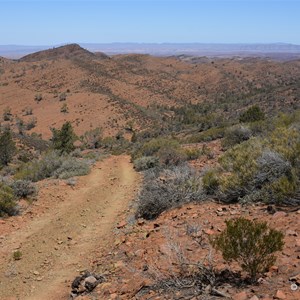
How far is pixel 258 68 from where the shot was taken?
9838cm

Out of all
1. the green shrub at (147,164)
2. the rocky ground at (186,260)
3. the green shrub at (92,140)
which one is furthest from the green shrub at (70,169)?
the green shrub at (92,140)

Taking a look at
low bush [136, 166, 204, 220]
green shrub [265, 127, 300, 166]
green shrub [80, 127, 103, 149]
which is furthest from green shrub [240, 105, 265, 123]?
green shrub [80, 127, 103, 149]

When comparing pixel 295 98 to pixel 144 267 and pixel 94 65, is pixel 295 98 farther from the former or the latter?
pixel 94 65

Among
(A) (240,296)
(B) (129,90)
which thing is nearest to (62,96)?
(B) (129,90)

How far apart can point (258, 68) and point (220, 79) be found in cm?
1747

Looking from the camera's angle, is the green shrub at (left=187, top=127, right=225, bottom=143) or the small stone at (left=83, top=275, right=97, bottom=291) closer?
the small stone at (left=83, top=275, right=97, bottom=291)

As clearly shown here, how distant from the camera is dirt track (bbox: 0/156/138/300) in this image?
7.10 m

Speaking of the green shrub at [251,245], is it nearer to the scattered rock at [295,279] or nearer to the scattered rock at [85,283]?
the scattered rock at [295,279]

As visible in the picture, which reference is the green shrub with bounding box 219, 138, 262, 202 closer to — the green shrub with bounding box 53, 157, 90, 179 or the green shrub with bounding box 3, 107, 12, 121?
the green shrub with bounding box 53, 157, 90, 179

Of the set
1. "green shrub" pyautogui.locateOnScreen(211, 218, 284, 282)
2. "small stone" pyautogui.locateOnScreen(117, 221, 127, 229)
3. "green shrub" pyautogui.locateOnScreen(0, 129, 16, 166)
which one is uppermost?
"green shrub" pyautogui.locateOnScreen(211, 218, 284, 282)

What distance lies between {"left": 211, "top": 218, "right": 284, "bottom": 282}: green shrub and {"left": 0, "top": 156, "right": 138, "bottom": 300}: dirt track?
10.1 feet

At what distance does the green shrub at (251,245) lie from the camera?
4.76 meters

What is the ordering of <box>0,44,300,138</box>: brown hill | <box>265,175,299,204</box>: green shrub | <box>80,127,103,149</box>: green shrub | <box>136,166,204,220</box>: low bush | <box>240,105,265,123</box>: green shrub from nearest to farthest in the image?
<box>265,175,299,204</box>: green shrub → <box>136,166,204,220</box>: low bush → <box>240,105,265,123</box>: green shrub → <box>80,127,103,149</box>: green shrub → <box>0,44,300,138</box>: brown hill

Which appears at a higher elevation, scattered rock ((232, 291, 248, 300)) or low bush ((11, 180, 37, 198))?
scattered rock ((232, 291, 248, 300))
